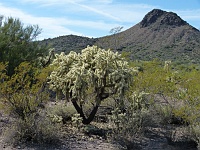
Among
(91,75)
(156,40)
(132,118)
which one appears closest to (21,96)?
(91,75)

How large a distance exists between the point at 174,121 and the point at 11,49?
9.99 m

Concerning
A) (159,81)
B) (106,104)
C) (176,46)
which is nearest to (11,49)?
(106,104)

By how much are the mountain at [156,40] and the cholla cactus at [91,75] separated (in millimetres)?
34247

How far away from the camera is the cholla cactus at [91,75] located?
11.3 meters

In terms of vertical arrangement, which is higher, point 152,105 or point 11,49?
point 11,49

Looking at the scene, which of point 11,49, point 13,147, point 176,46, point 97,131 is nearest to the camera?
point 13,147

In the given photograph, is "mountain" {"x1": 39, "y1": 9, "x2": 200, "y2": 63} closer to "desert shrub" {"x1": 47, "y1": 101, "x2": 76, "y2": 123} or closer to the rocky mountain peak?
the rocky mountain peak

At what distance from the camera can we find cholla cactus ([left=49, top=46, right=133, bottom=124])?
37.0 feet

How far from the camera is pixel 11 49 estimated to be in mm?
18688

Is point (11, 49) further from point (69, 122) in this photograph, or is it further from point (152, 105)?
point (152, 105)

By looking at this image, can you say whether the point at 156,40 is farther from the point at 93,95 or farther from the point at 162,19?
the point at 93,95

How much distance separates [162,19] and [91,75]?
58.0 m

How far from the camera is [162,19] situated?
66.8 m

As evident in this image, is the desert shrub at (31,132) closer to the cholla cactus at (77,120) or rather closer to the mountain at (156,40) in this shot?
the cholla cactus at (77,120)
